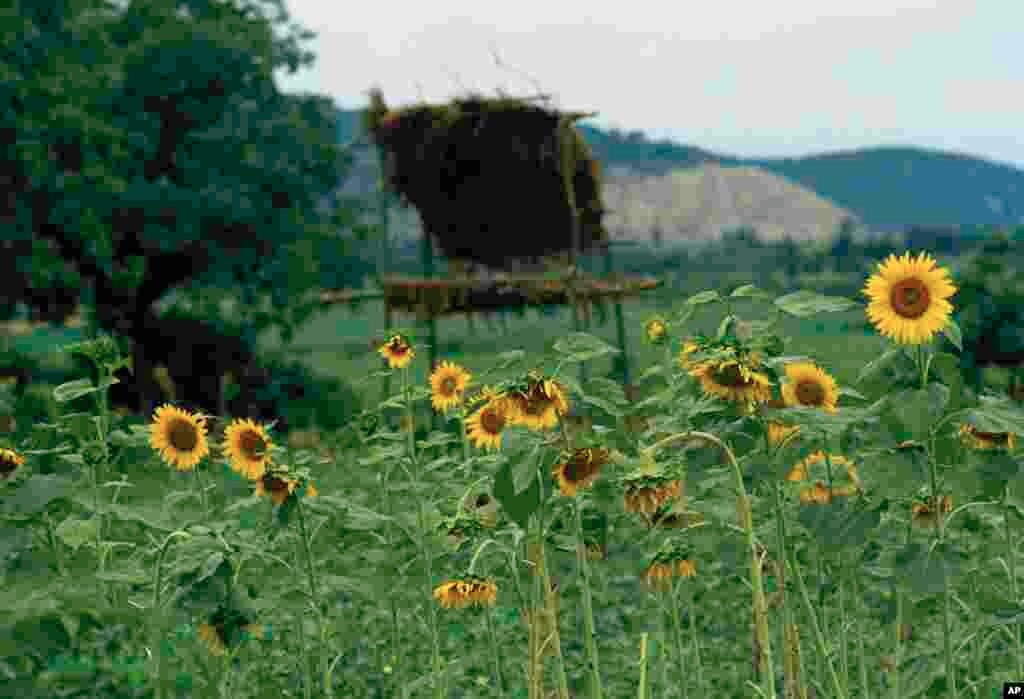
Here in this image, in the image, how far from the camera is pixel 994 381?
1195cm

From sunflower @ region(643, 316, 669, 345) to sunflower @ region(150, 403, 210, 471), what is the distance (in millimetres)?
1154

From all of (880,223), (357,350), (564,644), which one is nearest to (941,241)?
(357,350)

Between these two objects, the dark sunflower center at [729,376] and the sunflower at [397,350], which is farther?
the sunflower at [397,350]

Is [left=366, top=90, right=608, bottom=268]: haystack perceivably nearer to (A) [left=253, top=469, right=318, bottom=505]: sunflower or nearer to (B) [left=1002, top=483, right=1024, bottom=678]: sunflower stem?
(B) [left=1002, top=483, right=1024, bottom=678]: sunflower stem

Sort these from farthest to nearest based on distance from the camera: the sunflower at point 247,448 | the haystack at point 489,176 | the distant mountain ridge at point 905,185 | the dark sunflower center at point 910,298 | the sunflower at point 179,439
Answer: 1. the distant mountain ridge at point 905,185
2. the haystack at point 489,176
3. the sunflower at point 179,439
4. the sunflower at point 247,448
5. the dark sunflower center at point 910,298

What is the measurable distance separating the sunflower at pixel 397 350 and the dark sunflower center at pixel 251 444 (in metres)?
0.43

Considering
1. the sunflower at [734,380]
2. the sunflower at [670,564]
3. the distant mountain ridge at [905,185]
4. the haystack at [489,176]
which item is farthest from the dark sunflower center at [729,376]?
the distant mountain ridge at [905,185]

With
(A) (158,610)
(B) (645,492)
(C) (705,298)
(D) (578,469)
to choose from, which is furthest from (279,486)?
(C) (705,298)

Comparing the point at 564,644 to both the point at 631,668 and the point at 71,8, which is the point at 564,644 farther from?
the point at 71,8

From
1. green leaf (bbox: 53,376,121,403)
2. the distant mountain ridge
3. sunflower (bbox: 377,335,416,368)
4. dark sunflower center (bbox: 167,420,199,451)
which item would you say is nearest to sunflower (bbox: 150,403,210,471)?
dark sunflower center (bbox: 167,420,199,451)

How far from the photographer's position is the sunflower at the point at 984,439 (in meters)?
2.50

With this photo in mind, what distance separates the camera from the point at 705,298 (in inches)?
87.0

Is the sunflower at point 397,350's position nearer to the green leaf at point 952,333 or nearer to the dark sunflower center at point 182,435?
the dark sunflower center at point 182,435

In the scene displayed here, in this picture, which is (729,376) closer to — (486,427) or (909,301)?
(909,301)
